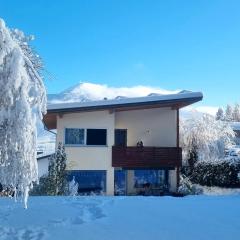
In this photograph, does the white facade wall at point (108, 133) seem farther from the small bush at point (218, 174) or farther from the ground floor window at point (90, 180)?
the small bush at point (218, 174)

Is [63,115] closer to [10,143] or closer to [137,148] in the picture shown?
[137,148]

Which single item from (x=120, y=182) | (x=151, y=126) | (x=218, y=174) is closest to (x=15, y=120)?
(x=218, y=174)

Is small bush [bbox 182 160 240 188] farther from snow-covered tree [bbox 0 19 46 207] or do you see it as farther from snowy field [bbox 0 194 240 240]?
snow-covered tree [bbox 0 19 46 207]

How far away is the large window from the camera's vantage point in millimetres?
20766

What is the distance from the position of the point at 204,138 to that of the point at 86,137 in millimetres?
13177

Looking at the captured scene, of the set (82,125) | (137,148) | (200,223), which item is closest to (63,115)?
(82,125)

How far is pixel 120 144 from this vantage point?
22.6m

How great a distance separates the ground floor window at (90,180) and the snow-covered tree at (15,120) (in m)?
14.5

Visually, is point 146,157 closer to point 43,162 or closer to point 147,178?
point 147,178

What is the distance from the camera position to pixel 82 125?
68.0 ft

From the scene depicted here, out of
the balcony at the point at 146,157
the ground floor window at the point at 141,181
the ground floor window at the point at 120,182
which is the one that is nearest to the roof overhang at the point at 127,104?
the balcony at the point at 146,157

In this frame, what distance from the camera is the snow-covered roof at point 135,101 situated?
1973 centimetres

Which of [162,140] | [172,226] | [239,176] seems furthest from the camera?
[162,140]

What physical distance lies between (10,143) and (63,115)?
14.6 m
